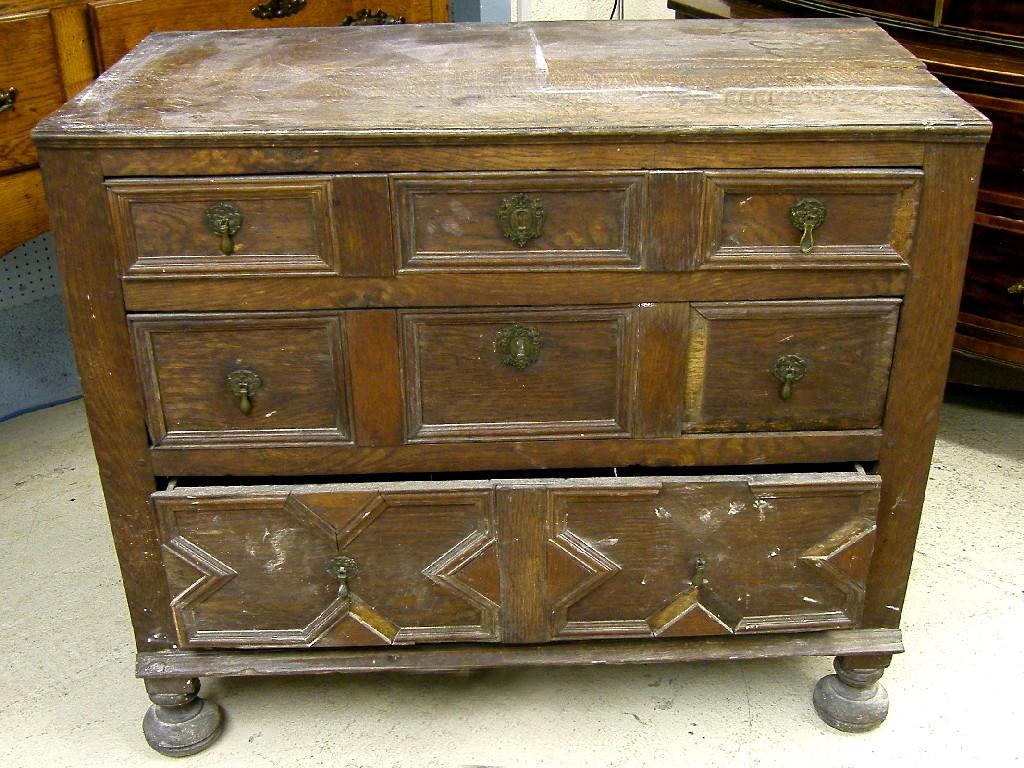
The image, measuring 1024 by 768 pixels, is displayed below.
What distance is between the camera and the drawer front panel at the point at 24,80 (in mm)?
2047

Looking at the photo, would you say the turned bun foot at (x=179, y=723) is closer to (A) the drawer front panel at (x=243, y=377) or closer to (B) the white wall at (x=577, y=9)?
(A) the drawer front panel at (x=243, y=377)

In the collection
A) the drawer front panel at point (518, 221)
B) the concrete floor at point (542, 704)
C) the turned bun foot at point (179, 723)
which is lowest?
the concrete floor at point (542, 704)

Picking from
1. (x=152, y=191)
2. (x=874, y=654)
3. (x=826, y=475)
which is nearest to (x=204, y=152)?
(x=152, y=191)

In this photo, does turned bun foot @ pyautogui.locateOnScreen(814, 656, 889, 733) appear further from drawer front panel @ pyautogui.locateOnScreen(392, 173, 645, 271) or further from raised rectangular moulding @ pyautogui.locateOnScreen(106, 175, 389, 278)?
raised rectangular moulding @ pyautogui.locateOnScreen(106, 175, 389, 278)

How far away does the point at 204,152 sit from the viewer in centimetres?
152

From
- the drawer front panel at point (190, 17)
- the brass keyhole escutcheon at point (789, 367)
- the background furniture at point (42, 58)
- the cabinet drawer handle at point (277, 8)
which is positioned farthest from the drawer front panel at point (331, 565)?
the cabinet drawer handle at point (277, 8)

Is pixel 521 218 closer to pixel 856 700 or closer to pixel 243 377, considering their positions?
pixel 243 377

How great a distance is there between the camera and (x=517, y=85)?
1687 mm

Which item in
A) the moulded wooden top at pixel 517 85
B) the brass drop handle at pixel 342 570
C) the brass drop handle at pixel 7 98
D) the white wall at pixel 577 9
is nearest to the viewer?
the moulded wooden top at pixel 517 85

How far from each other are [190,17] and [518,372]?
107 centimetres

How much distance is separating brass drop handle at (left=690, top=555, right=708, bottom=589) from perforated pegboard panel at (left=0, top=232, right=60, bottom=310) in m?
1.70

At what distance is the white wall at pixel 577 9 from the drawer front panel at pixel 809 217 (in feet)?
5.99

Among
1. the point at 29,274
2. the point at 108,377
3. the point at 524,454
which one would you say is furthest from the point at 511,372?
the point at 29,274

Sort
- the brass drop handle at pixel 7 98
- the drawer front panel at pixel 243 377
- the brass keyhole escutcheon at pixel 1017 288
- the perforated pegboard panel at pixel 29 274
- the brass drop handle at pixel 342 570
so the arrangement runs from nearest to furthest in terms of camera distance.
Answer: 1. the drawer front panel at pixel 243 377
2. the brass drop handle at pixel 342 570
3. the brass drop handle at pixel 7 98
4. the brass keyhole escutcheon at pixel 1017 288
5. the perforated pegboard panel at pixel 29 274
